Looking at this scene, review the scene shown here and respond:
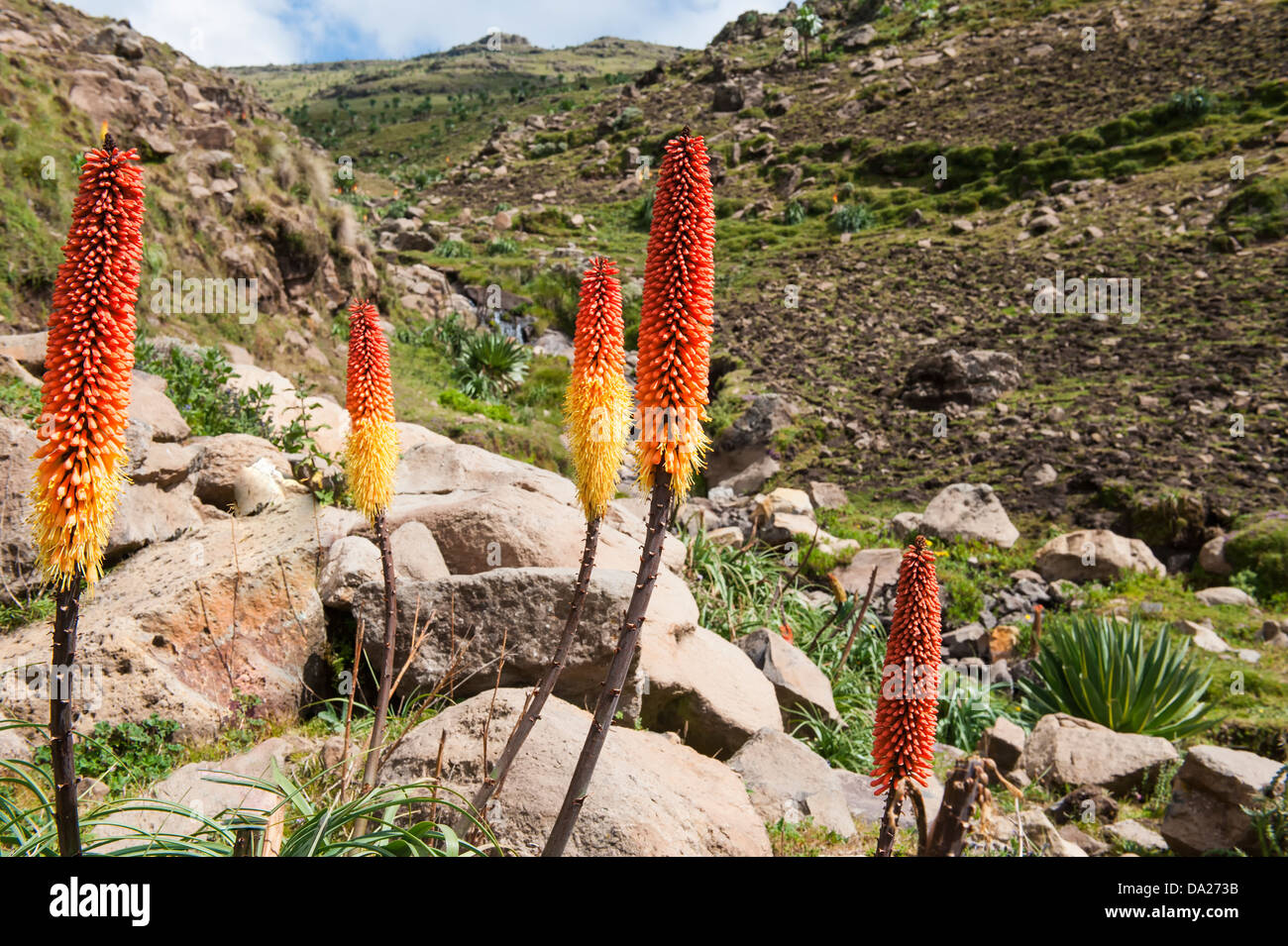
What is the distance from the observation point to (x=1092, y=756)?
7934 millimetres

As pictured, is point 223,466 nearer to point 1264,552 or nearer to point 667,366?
point 667,366

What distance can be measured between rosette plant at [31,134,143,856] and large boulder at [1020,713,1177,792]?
306 inches

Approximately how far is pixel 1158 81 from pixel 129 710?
4290 cm

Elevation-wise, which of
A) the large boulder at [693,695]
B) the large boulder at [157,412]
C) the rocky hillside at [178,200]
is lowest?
the large boulder at [693,695]

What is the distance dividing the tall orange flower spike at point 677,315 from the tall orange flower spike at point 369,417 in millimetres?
1490

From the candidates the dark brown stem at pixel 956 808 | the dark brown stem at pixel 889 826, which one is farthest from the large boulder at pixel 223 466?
the dark brown stem at pixel 956 808

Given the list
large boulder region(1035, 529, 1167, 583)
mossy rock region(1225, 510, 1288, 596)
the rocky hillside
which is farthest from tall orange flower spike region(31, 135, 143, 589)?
mossy rock region(1225, 510, 1288, 596)

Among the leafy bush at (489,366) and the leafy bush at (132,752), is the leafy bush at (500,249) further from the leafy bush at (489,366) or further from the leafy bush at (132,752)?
the leafy bush at (132,752)

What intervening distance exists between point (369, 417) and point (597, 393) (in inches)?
47.3

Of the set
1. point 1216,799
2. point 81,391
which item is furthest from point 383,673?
point 1216,799

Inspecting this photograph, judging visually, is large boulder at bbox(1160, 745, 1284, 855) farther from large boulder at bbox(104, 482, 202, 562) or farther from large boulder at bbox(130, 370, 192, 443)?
large boulder at bbox(130, 370, 192, 443)

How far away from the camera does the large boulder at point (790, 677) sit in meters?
8.33

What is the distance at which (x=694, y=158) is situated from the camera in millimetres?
2584

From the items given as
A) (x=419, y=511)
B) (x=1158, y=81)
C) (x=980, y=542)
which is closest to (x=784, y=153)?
(x=1158, y=81)
